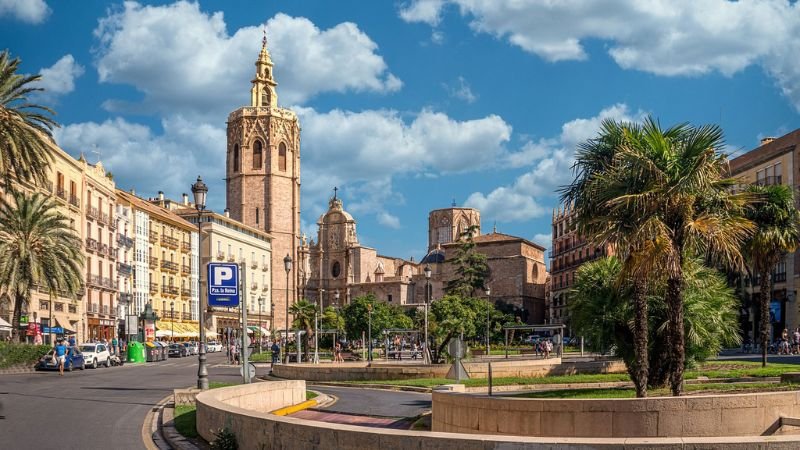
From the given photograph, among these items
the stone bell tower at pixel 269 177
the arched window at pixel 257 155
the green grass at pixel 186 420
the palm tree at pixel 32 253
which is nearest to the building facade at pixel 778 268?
Answer: the palm tree at pixel 32 253

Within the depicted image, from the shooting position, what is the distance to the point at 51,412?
19.2 meters

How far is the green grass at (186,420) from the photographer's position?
1542cm

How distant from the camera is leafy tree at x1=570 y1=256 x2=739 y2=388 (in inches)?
914

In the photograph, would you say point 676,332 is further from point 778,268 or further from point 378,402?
point 778,268

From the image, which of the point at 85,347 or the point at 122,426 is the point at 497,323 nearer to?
the point at 85,347

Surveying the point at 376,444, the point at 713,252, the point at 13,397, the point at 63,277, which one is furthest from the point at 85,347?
the point at 376,444

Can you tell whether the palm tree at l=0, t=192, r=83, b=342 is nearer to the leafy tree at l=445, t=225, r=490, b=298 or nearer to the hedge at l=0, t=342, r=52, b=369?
the hedge at l=0, t=342, r=52, b=369

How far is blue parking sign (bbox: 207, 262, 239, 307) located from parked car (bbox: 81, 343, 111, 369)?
25.8 meters

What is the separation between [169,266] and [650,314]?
71.7 m

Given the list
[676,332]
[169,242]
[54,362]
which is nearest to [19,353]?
[54,362]

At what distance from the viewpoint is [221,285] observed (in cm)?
2066

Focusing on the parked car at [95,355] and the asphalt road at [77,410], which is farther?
the parked car at [95,355]

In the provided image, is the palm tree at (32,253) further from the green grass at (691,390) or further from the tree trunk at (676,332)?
the tree trunk at (676,332)

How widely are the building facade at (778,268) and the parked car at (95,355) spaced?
3845 centimetres
